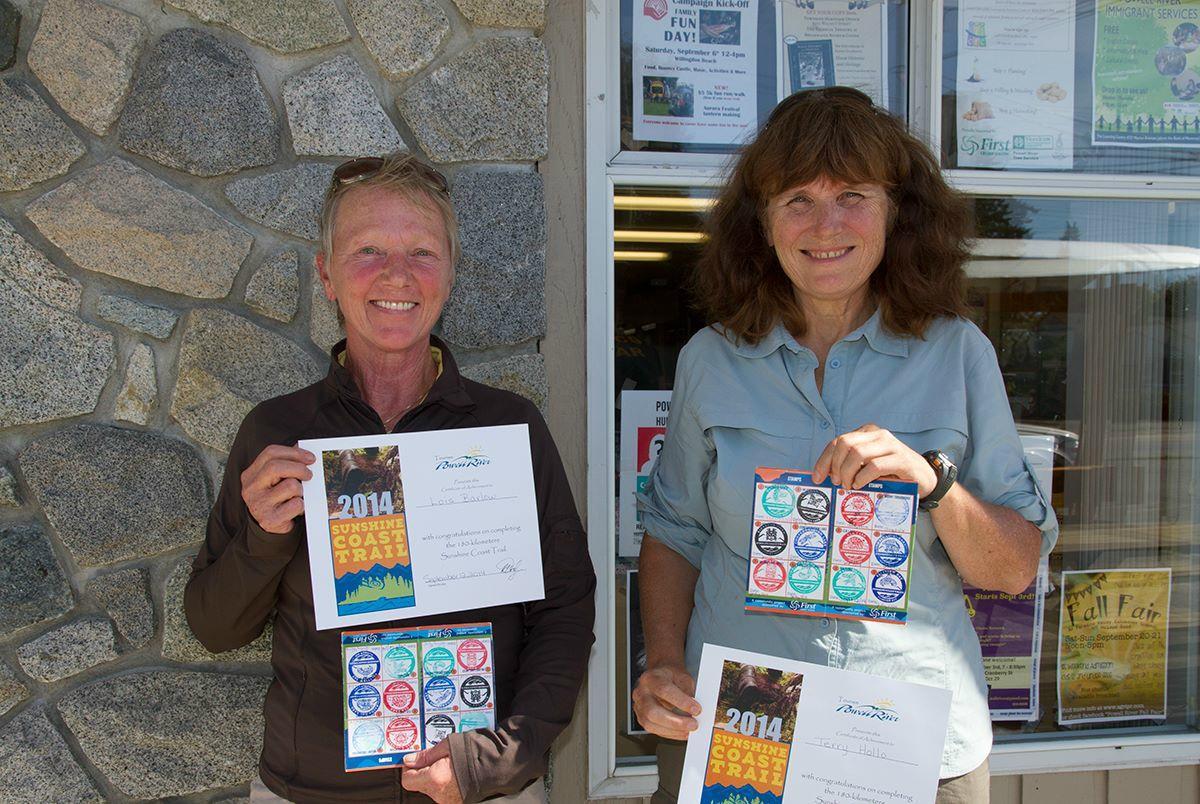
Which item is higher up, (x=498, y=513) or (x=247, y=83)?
(x=247, y=83)

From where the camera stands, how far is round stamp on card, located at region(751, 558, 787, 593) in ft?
5.36

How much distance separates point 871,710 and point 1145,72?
102 inches

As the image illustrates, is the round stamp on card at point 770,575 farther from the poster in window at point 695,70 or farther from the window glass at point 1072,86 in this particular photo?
the window glass at point 1072,86

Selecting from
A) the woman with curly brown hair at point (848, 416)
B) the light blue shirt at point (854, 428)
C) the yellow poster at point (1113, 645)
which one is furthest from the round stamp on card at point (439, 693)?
the yellow poster at point (1113, 645)

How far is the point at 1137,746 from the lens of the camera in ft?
9.98

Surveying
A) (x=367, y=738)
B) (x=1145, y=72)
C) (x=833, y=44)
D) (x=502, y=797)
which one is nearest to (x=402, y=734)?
(x=367, y=738)

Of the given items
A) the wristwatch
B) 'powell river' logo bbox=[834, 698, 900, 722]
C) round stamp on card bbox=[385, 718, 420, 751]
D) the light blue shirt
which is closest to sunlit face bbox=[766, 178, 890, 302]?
the light blue shirt

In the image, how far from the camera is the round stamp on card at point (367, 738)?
1.78 metres

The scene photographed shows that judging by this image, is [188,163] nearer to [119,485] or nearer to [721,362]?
[119,485]

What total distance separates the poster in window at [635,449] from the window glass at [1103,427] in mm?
1168

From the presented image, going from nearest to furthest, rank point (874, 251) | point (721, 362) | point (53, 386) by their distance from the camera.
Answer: point (874, 251)
point (721, 362)
point (53, 386)

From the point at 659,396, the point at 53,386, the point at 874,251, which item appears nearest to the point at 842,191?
the point at 874,251

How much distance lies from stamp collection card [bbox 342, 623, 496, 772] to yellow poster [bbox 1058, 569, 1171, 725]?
222 cm

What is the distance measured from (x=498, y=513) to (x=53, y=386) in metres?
1.36
